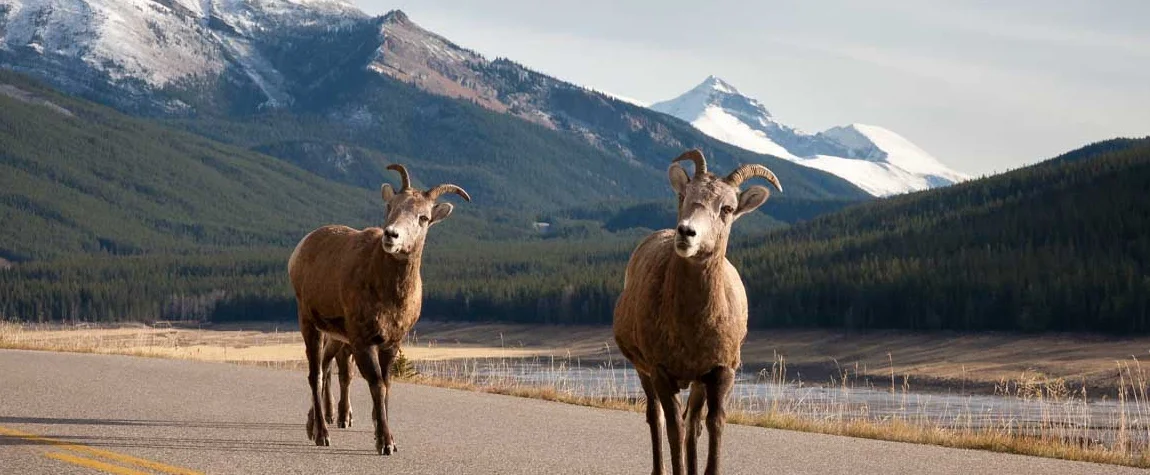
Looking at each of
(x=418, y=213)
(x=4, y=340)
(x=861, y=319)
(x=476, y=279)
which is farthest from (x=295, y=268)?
(x=476, y=279)

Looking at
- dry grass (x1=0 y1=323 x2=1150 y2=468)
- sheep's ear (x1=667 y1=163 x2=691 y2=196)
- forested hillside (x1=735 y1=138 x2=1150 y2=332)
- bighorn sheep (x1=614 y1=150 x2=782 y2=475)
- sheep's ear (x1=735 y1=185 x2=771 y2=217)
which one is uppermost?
forested hillside (x1=735 y1=138 x2=1150 y2=332)

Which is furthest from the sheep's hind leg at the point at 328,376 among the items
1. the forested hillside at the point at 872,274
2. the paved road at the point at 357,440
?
the forested hillside at the point at 872,274

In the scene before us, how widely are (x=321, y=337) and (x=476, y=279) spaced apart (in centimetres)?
12890

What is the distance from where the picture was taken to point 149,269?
570 ft

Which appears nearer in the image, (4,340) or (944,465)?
(944,465)

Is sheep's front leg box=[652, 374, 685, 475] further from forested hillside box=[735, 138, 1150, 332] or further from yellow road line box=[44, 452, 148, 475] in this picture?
forested hillside box=[735, 138, 1150, 332]

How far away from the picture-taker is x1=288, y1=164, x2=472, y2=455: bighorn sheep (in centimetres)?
1449

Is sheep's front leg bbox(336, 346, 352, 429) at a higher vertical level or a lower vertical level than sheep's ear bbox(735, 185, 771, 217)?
lower

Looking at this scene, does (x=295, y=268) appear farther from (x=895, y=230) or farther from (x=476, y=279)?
(x=476, y=279)

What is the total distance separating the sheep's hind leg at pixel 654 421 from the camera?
11.7 meters

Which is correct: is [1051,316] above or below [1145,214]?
below

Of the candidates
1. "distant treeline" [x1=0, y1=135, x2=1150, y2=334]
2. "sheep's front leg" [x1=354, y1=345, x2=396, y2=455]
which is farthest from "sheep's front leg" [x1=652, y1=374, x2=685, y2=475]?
"distant treeline" [x1=0, y1=135, x2=1150, y2=334]

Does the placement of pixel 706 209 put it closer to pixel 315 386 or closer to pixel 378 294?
pixel 378 294

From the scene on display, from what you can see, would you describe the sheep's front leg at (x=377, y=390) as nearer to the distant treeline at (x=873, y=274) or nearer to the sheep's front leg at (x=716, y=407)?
the sheep's front leg at (x=716, y=407)
